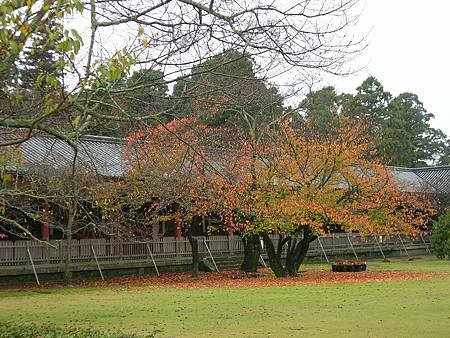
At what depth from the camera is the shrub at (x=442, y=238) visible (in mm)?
33719

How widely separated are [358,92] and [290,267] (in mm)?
39665

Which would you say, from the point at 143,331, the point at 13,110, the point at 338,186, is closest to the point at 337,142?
the point at 338,186

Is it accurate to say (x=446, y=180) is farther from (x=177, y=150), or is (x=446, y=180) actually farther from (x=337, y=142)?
(x=177, y=150)

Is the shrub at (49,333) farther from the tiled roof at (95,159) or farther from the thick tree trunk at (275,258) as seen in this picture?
the thick tree trunk at (275,258)

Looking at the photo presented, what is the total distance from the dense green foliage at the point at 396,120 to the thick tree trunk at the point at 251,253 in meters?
22.9

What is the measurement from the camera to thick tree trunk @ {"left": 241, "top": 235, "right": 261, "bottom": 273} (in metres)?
28.5

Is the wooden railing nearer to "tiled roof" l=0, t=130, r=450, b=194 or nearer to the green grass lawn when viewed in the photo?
the green grass lawn

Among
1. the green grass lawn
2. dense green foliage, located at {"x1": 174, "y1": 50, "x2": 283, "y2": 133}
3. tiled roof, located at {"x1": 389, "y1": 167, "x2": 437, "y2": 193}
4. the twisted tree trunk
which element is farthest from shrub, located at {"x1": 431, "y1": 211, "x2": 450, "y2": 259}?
dense green foliage, located at {"x1": 174, "y1": 50, "x2": 283, "y2": 133}

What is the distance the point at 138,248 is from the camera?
95.5ft

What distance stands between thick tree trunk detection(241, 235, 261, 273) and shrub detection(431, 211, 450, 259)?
1133cm

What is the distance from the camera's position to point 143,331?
11922mm

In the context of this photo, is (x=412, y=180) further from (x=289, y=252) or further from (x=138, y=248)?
(x=138, y=248)

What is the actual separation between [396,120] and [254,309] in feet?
148

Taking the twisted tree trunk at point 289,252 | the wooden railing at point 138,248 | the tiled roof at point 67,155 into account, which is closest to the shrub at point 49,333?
the tiled roof at point 67,155
